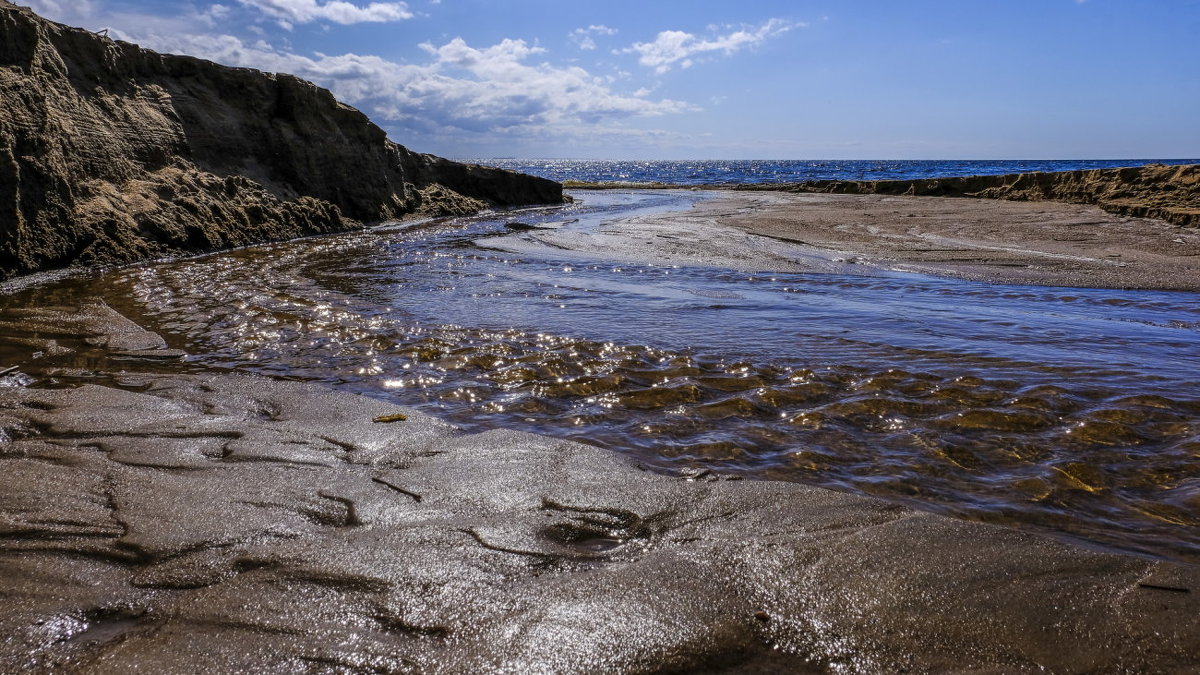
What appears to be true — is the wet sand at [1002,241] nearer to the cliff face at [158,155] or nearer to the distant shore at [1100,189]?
the distant shore at [1100,189]

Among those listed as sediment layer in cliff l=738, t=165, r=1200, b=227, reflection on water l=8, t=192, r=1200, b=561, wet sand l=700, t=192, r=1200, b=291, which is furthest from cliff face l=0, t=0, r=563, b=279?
sediment layer in cliff l=738, t=165, r=1200, b=227

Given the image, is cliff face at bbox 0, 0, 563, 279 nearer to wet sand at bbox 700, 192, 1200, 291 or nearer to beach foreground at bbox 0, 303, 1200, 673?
beach foreground at bbox 0, 303, 1200, 673

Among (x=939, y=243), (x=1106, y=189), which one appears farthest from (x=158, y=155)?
(x=1106, y=189)

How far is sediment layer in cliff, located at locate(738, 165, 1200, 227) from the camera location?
1345cm

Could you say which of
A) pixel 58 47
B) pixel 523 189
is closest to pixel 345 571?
pixel 58 47

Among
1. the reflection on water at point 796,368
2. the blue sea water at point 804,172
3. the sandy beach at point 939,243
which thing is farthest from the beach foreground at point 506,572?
the blue sea water at point 804,172

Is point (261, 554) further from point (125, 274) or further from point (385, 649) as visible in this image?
point (125, 274)

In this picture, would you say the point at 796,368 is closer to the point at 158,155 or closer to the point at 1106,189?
the point at 158,155

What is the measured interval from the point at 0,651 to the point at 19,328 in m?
4.22

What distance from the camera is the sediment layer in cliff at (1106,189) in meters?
13.5

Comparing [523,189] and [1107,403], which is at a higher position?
[523,189]

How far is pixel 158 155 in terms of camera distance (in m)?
9.57

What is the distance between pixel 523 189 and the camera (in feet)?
72.9

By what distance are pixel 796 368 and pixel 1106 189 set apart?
17493mm
